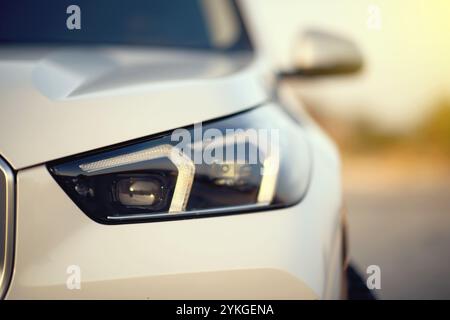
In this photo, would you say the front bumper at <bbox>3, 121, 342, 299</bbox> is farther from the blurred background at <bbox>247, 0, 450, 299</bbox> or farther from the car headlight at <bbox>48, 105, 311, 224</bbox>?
the blurred background at <bbox>247, 0, 450, 299</bbox>

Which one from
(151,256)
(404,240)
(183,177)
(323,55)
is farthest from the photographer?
(404,240)

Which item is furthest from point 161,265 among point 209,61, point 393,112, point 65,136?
point 393,112

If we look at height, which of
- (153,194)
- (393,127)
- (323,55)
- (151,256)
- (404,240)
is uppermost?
(393,127)

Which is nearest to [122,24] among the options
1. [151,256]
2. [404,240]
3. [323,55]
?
[323,55]

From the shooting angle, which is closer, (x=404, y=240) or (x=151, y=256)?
(x=151, y=256)

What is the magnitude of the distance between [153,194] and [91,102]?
25 cm

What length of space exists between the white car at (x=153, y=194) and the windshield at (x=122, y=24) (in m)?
0.75

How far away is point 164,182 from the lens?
4.88 feet

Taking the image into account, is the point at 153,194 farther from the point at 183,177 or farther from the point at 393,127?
the point at 393,127

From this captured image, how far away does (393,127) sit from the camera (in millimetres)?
13367

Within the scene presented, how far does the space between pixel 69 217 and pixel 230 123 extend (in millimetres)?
447

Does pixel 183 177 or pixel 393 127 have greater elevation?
pixel 393 127

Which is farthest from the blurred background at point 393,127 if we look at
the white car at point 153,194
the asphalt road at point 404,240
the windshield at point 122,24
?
the white car at point 153,194

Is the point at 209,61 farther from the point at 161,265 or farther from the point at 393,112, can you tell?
the point at 393,112
